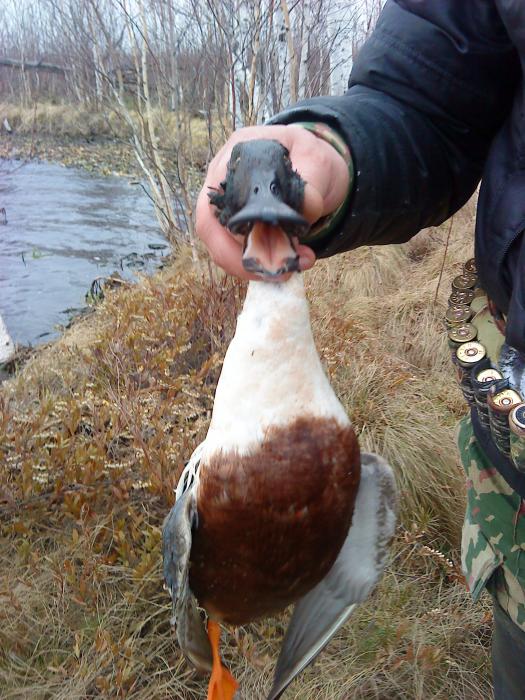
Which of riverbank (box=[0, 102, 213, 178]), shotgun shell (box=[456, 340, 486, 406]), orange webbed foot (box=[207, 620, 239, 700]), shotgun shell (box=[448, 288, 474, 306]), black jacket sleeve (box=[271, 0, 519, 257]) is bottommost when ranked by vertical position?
riverbank (box=[0, 102, 213, 178])

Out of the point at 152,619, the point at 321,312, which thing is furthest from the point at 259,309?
the point at 321,312

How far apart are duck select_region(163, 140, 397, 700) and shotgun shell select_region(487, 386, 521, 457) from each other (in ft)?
0.91

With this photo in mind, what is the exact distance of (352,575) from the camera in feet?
5.00

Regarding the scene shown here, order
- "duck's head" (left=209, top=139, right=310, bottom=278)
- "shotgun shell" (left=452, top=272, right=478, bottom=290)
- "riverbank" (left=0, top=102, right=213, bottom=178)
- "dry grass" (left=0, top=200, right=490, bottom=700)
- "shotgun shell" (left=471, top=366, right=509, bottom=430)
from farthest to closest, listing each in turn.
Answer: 1. "riverbank" (left=0, top=102, right=213, bottom=178)
2. "dry grass" (left=0, top=200, right=490, bottom=700)
3. "shotgun shell" (left=452, top=272, right=478, bottom=290)
4. "shotgun shell" (left=471, top=366, right=509, bottom=430)
5. "duck's head" (left=209, top=139, right=310, bottom=278)

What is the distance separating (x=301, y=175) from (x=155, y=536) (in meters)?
1.72

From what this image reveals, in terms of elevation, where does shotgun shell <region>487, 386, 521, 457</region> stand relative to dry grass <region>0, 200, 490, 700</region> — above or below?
above

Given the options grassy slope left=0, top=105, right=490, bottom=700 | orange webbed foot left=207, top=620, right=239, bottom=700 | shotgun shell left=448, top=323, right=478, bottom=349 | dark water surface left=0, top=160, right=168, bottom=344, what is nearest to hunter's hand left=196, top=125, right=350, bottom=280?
Result: shotgun shell left=448, top=323, right=478, bottom=349

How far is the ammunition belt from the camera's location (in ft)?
3.82

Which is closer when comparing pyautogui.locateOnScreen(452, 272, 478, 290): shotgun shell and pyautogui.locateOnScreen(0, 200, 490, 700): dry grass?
pyautogui.locateOnScreen(452, 272, 478, 290): shotgun shell

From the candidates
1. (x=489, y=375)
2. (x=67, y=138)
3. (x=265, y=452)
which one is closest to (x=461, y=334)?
(x=489, y=375)

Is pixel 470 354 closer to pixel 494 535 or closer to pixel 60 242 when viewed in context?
pixel 494 535

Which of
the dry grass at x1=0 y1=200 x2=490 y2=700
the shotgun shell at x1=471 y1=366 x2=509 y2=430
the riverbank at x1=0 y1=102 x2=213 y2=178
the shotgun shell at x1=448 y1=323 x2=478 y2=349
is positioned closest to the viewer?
the shotgun shell at x1=471 y1=366 x2=509 y2=430

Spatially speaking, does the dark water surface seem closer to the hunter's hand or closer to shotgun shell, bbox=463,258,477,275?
shotgun shell, bbox=463,258,477,275

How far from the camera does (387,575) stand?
2.52m
